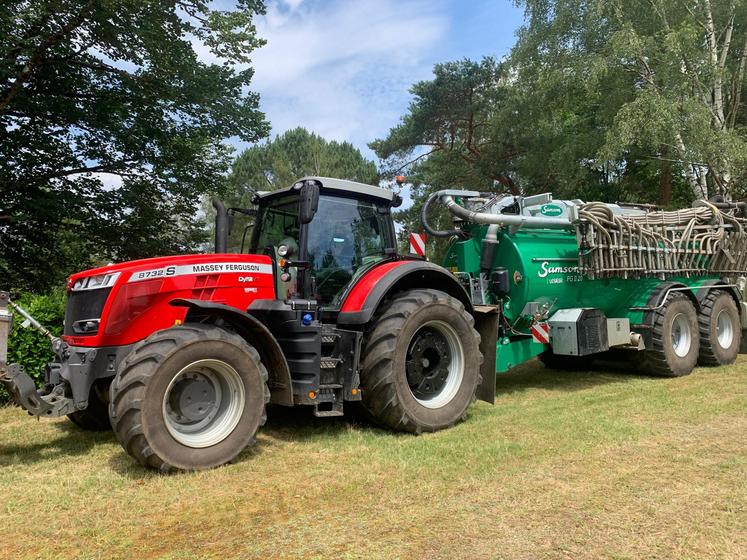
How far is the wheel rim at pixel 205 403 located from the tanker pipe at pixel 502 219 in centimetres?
368

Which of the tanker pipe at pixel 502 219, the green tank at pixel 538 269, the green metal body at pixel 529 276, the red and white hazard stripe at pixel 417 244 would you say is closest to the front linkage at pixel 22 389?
the red and white hazard stripe at pixel 417 244

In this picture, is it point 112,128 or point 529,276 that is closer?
point 529,276

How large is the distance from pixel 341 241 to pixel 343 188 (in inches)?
19.9

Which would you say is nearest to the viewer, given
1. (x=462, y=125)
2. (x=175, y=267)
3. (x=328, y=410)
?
(x=175, y=267)

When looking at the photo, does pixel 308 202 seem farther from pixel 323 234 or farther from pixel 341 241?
pixel 341 241

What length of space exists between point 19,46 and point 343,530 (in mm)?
8568

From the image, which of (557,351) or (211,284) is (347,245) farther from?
(557,351)

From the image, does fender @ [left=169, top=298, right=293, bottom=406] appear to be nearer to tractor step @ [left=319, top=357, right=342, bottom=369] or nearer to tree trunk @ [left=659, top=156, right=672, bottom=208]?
tractor step @ [left=319, top=357, right=342, bottom=369]

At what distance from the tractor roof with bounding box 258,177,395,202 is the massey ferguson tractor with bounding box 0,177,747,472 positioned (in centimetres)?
2

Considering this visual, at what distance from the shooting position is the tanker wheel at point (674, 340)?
7.95 meters

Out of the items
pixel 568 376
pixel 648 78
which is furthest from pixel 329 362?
pixel 648 78

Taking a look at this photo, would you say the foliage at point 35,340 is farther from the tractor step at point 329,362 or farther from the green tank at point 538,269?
the green tank at point 538,269

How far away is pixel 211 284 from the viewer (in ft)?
15.8

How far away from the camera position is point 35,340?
681cm
